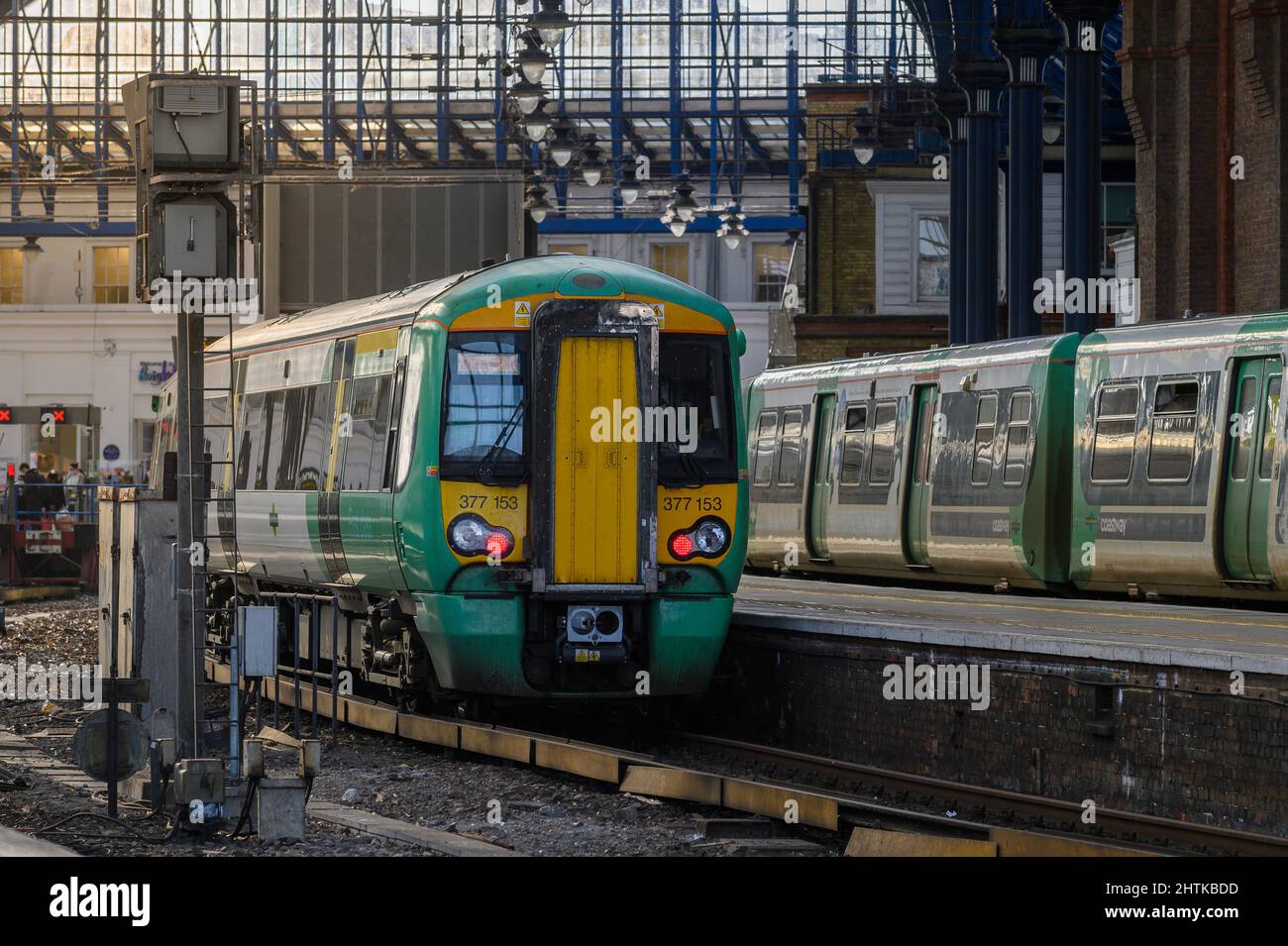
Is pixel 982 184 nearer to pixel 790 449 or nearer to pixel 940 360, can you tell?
pixel 790 449

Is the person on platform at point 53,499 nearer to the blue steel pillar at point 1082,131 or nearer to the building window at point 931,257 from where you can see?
the building window at point 931,257

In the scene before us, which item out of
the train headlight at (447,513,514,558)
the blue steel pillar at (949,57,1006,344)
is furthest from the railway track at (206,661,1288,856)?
the blue steel pillar at (949,57,1006,344)

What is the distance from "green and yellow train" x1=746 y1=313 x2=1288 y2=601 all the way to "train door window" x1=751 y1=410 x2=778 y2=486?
0.37ft

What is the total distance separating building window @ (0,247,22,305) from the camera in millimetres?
67000

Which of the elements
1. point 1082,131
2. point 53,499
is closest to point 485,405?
point 1082,131

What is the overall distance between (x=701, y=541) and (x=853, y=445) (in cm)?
1007

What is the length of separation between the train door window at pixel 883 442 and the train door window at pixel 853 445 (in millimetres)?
281

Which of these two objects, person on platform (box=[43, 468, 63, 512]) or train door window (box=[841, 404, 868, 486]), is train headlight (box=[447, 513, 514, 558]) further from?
person on platform (box=[43, 468, 63, 512])

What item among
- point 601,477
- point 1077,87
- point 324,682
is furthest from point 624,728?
point 1077,87

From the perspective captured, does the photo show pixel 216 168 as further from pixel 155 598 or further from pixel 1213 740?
pixel 1213 740

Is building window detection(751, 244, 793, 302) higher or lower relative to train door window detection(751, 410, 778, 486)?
higher

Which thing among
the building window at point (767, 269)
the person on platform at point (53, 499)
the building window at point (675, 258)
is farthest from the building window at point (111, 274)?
the person on platform at point (53, 499)

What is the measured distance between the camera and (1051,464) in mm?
20922

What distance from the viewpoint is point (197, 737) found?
485 inches
